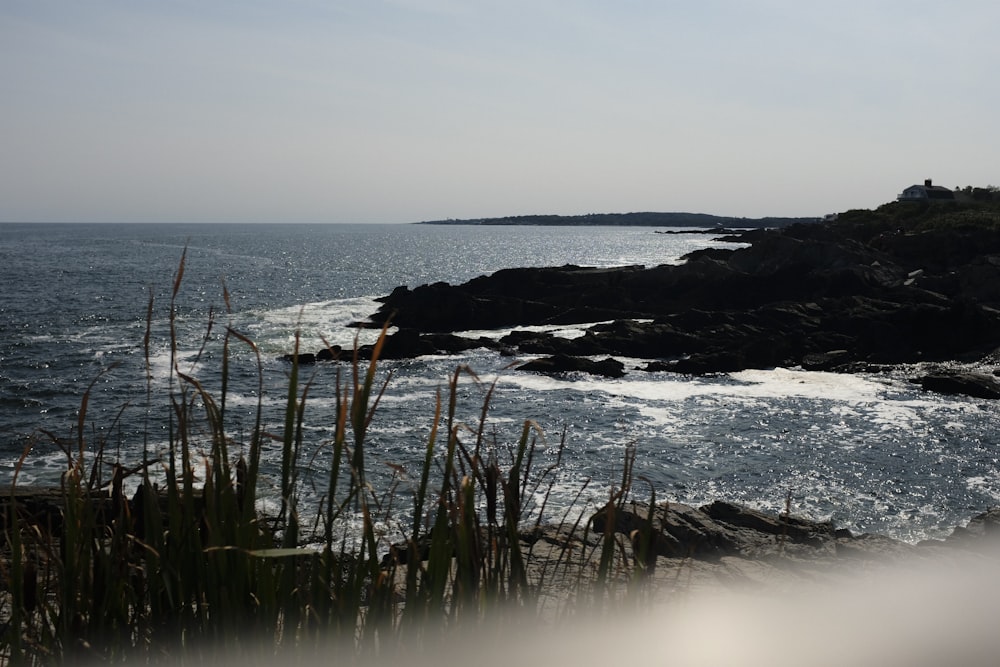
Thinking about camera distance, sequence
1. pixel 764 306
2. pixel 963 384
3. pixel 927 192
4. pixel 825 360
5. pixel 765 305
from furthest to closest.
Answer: pixel 927 192 < pixel 765 305 < pixel 764 306 < pixel 825 360 < pixel 963 384

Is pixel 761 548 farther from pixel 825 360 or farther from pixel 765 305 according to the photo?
pixel 765 305

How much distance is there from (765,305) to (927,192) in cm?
6133

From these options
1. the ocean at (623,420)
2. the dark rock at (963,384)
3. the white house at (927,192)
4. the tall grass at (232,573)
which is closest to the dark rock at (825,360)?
the ocean at (623,420)

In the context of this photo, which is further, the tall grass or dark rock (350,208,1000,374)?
dark rock (350,208,1000,374)

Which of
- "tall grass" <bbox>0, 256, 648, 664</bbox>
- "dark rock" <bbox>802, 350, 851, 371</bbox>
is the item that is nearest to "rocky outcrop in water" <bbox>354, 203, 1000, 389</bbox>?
"dark rock" <bbox>802, 350, 851, 371</bbox>

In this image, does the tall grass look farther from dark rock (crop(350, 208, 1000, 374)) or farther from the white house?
the white house

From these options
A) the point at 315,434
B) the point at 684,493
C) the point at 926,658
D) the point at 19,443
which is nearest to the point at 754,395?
the point at 684,493

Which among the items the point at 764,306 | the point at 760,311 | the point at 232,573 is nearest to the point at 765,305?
the point at 764,306

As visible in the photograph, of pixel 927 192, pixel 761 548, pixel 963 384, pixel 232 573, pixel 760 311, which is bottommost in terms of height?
pixel 963 384

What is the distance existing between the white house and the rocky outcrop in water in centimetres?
3333

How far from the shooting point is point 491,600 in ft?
7.65

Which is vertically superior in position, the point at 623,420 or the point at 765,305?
the point at 765,305

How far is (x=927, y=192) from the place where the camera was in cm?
8531

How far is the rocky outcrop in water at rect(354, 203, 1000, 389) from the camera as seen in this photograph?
3028cm
